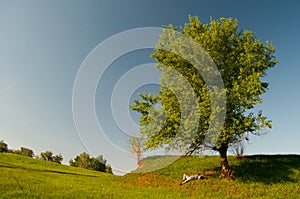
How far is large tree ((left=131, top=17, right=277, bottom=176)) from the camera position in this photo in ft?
69.8

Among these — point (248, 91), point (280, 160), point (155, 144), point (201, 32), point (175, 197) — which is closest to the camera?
point (175, 197)

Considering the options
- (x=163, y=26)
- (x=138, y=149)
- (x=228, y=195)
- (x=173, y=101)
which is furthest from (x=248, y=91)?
(x=138, y=149)

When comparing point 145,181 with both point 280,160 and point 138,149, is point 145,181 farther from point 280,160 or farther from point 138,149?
point 138,149

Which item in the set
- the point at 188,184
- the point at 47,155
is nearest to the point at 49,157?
the point at 47,155

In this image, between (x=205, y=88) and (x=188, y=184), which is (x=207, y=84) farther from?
(x=188, y=184)

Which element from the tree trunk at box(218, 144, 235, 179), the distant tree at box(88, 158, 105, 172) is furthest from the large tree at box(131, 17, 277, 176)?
the distant tree at box(88, 158, 105, 172)

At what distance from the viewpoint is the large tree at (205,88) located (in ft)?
69.8

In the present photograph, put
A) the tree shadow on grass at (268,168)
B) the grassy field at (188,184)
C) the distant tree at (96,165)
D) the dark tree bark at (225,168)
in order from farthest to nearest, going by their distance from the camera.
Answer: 1. the distant tree at (96,165)
2. the dark tree bark at (225,168)
3. the tree shadow on grass at (268,168)
4. the grassy field at (188,184)

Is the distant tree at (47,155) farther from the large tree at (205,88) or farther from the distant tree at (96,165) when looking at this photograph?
the large tree at (205,88)

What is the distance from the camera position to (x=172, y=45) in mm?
25688

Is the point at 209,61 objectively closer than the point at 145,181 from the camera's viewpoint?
Yes

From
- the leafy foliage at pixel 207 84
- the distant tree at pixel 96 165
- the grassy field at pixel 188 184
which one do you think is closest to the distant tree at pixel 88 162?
the distant tree at pixel 96 165

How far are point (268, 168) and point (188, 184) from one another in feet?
30.5

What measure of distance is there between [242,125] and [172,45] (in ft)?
35.0
